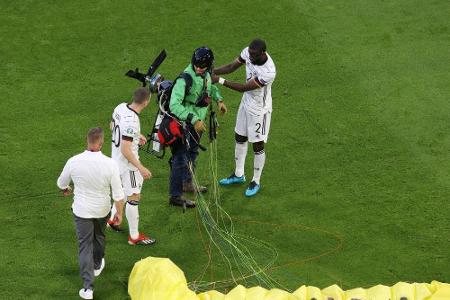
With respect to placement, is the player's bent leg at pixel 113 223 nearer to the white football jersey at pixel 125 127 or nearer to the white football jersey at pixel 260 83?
the white football jersey at pixel 125 127

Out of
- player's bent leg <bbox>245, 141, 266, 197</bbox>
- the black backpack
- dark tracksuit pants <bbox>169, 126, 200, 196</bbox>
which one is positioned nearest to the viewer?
the black backpack

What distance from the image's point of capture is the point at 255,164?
9156 mm

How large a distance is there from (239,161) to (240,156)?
7cm

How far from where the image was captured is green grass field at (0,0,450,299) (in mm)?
8180

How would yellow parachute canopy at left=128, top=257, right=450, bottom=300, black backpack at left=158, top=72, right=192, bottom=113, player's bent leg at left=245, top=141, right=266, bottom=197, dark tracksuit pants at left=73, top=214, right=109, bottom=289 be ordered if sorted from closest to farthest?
yellow parachute canopy at left=128, top=257, right=450, bottom=300
dark tracksuit pants at left=73, top=214, right=109, bottom=289
black backpack at left=158, top=72, right=192, bottom=113
player's bent leg at left=245, top=141, right=266, bottom=197

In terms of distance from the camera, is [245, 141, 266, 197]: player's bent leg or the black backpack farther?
[245, 141, 266, 197]: player's bent leg

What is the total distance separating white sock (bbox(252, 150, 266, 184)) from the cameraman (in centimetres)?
62

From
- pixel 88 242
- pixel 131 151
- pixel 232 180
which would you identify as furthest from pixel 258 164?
pixel 88 242

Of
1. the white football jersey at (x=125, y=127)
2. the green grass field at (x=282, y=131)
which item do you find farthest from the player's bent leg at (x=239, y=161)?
the white football jersey at (x=125, y=127)

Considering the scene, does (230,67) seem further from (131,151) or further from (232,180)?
(131,151)

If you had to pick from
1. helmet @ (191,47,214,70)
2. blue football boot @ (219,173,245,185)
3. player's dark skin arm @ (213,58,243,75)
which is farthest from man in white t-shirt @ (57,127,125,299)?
player's dark skin arm @ (213,58,243,75)

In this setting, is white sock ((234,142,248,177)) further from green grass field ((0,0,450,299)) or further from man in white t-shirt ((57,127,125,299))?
man in white t-shirt ((57,127,125,299))

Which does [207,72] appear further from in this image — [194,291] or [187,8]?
[187,8]

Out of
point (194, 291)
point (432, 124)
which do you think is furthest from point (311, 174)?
point (194, 291)
